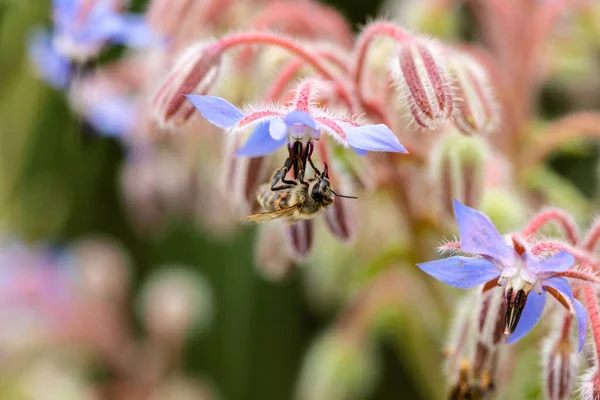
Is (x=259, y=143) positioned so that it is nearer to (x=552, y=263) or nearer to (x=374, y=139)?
(x=374, y=139)

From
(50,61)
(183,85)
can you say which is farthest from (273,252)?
(50,61)

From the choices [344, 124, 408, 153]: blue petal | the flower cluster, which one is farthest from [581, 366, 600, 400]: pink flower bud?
[344, 124, 408, 153]: blue petal

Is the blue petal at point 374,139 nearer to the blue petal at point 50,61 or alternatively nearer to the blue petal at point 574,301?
the blue petal at point 574,301

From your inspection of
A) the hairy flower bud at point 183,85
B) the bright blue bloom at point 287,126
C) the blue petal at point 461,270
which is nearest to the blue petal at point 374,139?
the bright blue bloom at point 287,126

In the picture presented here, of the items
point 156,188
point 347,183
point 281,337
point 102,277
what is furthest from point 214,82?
point 281,337

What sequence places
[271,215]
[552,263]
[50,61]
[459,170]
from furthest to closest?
[50,61] → [459,170] → [271,215] → [552,263]

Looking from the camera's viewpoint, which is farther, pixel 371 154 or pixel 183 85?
pixel 371 154
